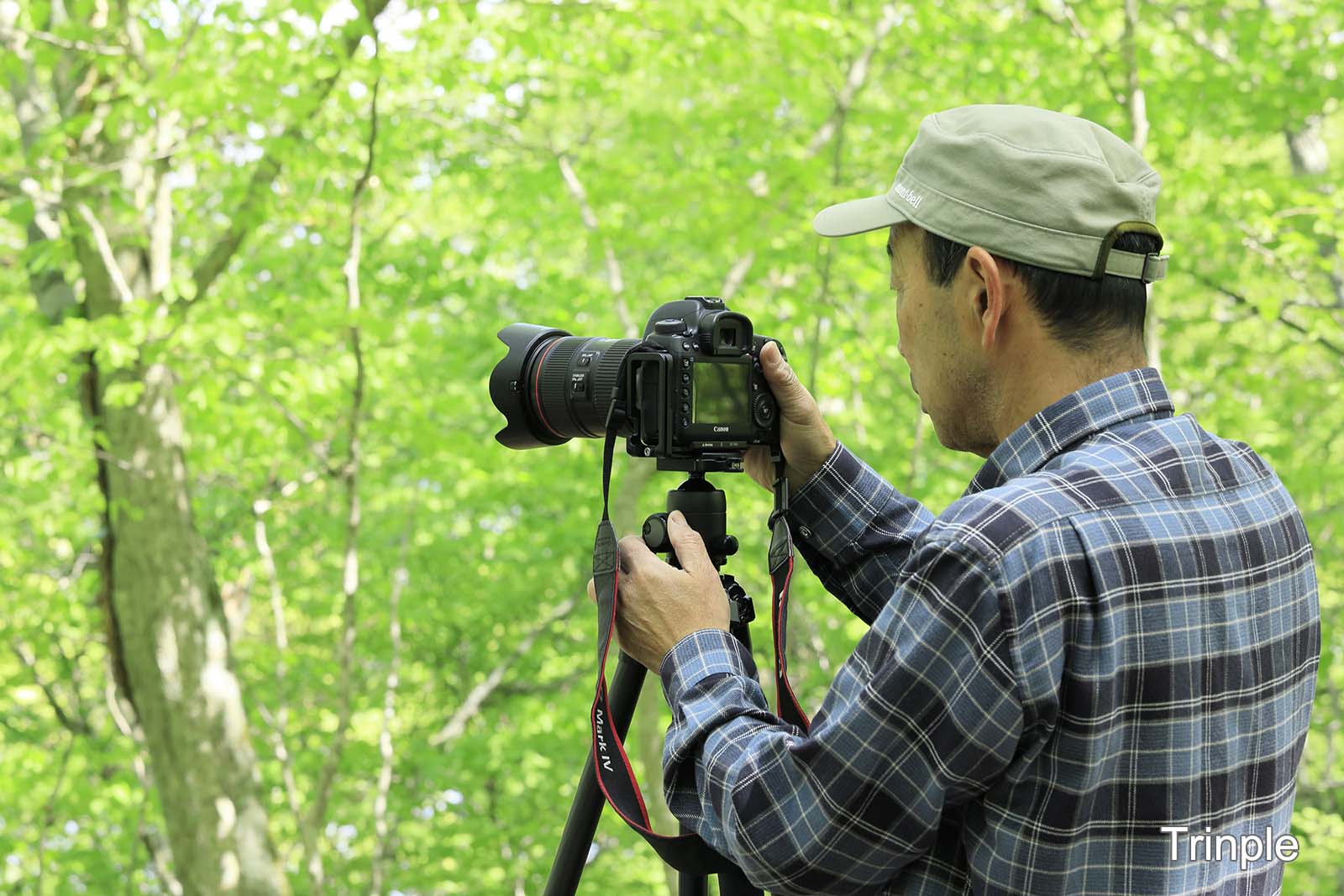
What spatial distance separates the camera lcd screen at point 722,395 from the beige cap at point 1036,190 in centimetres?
37

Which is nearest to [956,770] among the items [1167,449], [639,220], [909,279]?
[1167,449]

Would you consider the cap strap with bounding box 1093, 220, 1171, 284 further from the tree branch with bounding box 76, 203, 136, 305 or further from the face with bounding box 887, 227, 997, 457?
the tree branch with bounding box 76, 203, 136, 305

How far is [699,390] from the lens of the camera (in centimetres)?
146

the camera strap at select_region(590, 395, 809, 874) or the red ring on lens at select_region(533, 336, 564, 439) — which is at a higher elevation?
the red ring on lens at select_region(533, 336, 564, 439)

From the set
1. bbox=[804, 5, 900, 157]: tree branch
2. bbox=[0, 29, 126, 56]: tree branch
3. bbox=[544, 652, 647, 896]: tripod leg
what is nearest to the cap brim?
bbox=[544, 652, 647, 896]: tripod leg

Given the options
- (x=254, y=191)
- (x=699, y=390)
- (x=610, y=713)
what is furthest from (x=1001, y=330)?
(x=254, y=191)

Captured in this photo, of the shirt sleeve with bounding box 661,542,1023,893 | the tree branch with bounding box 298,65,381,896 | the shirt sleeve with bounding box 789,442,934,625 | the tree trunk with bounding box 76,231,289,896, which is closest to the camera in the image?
the shirt sleeve with bounding box 661,542,1023,893

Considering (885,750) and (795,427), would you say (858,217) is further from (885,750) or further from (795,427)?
(885,750)

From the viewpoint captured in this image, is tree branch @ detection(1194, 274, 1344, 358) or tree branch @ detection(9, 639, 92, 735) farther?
tree branch @ detection(9, 639, 92, 735)

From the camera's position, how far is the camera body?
145 cm

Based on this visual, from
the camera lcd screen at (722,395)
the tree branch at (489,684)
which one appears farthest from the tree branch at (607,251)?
the camera lcd screen at (722,395)

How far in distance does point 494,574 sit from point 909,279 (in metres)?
6.52

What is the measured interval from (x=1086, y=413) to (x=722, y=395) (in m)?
0.50
